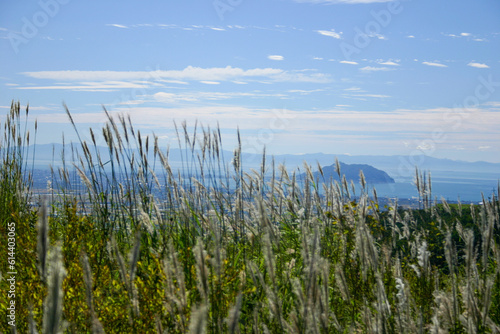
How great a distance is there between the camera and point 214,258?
1.53 metres

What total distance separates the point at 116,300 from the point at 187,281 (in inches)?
16.5

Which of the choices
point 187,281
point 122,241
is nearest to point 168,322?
point 187,281

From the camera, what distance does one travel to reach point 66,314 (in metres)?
2.18

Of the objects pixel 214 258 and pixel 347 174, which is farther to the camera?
pixel 347 174

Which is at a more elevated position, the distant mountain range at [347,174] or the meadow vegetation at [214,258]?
the distant mountain range at [347,174]

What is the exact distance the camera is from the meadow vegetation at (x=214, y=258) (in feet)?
4.61

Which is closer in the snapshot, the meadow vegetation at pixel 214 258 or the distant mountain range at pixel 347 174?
the meadow vegetation at pixel 214 258

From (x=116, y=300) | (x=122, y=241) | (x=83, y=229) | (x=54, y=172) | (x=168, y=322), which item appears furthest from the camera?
(x=54, y=172)

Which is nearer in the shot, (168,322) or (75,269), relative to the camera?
(168,322)

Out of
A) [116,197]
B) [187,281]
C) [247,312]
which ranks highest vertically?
[116,197]

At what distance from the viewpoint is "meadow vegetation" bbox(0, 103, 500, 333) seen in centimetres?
141

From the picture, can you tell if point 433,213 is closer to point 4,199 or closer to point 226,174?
point 226,174

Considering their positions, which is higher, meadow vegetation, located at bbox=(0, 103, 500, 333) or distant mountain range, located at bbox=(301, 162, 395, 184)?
distant mountain range, located at bbox=(301, 162, 395, 184)

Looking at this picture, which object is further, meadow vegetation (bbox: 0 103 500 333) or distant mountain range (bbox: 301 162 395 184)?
distant mountain range (bbox: 301 162 395 184)
